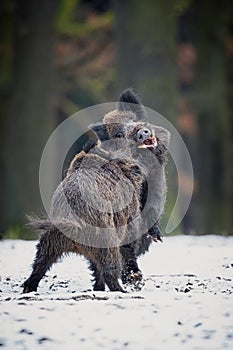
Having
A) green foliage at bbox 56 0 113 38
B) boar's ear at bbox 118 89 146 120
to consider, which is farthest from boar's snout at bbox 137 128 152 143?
green foliage at bbox 56 0 113 38

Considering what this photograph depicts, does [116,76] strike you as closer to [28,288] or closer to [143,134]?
[143,134]

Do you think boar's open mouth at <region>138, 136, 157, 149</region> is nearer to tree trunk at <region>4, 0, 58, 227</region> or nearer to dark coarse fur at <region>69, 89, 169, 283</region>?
dark coarse fur at <region>69, 89, 169, 283</region>

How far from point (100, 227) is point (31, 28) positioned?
11.7m

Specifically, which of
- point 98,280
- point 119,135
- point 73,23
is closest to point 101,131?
point 119,135

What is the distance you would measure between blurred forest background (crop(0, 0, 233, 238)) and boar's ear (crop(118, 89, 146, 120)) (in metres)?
3.72

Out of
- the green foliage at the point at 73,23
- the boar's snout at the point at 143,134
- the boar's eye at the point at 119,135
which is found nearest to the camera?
the boar's snout at the point at 143,134

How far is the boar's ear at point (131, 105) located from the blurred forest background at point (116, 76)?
372cm

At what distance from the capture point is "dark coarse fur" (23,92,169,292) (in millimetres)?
7090

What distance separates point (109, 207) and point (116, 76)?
1215cm

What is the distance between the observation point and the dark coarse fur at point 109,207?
279 inches

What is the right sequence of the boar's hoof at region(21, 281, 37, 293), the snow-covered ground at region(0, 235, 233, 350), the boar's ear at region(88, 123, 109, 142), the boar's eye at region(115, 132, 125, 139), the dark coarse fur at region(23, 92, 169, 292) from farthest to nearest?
the boar's ear at region(88, 123, 109, 142) → the boar's eye at region(115, 132, 125, 139) → the boar's hoof at region(21, 281, 37, 293) → the dark coarse fur at region(23, 92, 169, 292) → the snow-covered ground at region(0, 235, 233, 350)

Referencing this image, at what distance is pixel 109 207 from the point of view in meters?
7.21

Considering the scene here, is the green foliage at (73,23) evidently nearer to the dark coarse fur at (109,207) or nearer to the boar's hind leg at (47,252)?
the dark coarse fur at (109,207)

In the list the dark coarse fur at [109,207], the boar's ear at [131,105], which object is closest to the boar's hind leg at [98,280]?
the dark coarse fur at [109,207]
